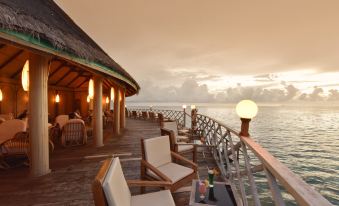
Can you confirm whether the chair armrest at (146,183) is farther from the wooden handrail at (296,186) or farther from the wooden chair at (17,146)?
the wooden chair at (17,146)

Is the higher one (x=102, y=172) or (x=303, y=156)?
(x=102, y=172)

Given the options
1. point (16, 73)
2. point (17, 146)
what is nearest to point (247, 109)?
point (17, 146)

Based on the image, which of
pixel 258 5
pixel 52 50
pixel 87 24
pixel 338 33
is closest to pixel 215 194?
pixel 52 50

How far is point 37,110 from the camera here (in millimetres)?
3367

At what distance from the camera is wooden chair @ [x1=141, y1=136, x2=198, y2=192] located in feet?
8.83

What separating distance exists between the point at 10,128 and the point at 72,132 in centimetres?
179

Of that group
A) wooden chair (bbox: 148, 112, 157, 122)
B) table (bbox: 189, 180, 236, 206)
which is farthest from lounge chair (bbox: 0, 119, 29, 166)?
wooden chair (bbox: 148, 112, 157, 122)

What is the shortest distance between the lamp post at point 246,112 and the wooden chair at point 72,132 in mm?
4831

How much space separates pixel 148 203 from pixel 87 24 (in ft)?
39.3

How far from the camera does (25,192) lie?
2.91 meters

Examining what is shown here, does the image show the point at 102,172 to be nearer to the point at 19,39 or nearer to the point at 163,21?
the point at 19,39

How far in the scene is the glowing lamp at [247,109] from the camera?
110 inches

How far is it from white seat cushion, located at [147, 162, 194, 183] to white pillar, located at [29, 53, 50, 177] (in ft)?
6.90

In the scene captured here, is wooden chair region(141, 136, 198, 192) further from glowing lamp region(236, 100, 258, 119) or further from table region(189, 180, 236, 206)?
glowing lamp region(236, 100, 258, 119)
